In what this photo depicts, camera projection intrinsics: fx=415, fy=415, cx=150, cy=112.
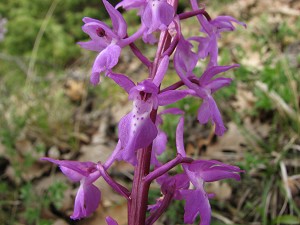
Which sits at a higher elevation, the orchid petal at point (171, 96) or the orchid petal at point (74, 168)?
the orchid petal at point (171, 96)

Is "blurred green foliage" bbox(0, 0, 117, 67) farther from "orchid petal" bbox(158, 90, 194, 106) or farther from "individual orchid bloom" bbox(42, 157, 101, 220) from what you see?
"orchid petal" bbox(158, 90, 194, 106)

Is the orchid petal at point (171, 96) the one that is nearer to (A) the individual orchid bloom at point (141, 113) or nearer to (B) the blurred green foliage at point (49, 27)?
(A) the individual orchid bloom at point (141, 113)

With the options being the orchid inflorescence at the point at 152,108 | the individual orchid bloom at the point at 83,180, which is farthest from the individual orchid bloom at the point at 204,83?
the individual orchid bloom at the point at 83,180

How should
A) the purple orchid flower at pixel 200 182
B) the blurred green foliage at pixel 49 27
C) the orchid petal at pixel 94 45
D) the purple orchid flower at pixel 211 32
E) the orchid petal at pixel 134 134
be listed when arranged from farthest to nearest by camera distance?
the blurred green foliage at pixel 49 27, the purple orchid flower at pixel 211 32, the orchid petal at pixel 94 45, the purple orchid flower at pixel 200 182, the orchid petal at pixel 134 134

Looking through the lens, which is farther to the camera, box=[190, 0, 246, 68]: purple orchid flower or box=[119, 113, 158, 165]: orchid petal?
box=[190, 0, 246, 68]: purple orchid flower

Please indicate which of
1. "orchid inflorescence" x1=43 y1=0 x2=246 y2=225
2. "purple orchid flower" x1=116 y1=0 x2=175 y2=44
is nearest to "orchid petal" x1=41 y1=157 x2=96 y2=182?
"orchid inflorescence" x1=43 y1=0 x2=246 y2=225
